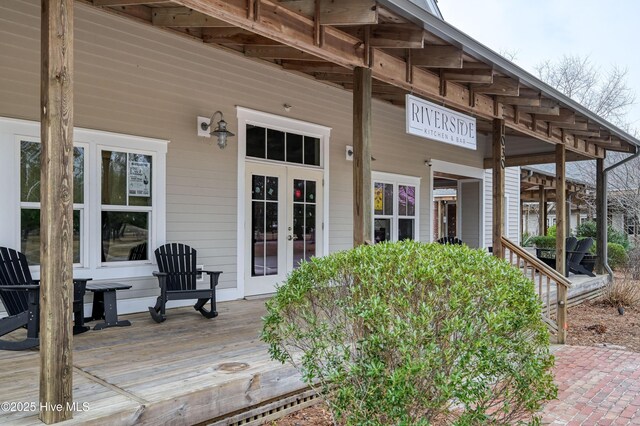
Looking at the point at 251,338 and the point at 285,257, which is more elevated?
the point at 285,257

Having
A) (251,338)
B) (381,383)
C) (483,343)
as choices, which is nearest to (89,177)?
(251,338)

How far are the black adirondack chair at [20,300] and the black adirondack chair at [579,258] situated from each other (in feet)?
28.9

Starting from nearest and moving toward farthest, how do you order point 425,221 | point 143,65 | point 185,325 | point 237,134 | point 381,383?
point 381,383 < point 185,325 < point 143,65 < point 237,134 < point 425,221

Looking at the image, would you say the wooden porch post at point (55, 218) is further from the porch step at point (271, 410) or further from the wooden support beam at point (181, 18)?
the wooden support beam at point (181, 18)

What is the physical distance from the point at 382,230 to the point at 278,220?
2.47 metres

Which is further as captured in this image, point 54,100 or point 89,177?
point 89,177

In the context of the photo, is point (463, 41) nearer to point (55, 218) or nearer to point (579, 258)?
point (55, 218)

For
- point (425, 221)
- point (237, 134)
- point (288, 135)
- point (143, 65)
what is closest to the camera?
point (143, 65)

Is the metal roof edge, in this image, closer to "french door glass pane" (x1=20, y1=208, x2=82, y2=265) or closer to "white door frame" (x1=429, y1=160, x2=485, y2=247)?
"white door frame" (x1=429, y1=160, x2=485, y2=247)

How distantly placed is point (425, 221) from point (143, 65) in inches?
231

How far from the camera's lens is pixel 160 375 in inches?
123

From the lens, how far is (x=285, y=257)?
655 centimetres

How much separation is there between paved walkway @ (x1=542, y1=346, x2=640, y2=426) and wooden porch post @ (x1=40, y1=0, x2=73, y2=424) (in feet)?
10.2

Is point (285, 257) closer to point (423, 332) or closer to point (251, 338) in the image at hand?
point (251, 338)
